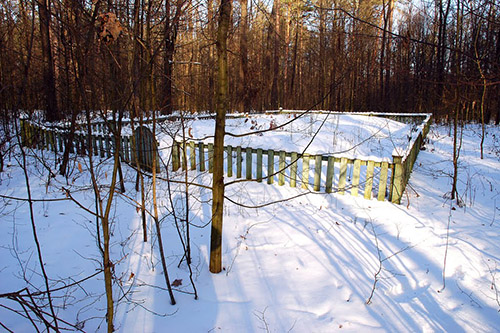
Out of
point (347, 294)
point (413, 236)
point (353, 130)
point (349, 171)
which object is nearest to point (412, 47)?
point (353, 130)

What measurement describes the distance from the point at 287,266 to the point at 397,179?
2730mm

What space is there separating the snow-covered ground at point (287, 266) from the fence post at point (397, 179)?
160mm

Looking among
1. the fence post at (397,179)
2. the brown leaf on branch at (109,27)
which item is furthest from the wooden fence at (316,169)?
the brown leaf on branch at (109,27)

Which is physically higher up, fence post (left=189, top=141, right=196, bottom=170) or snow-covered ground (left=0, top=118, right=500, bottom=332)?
fence post (left=189, top=141, right=196, bottom=170)

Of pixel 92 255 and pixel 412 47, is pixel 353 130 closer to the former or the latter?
pixel 92 255

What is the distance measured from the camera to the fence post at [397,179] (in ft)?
15.5

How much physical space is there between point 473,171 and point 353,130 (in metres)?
4.61

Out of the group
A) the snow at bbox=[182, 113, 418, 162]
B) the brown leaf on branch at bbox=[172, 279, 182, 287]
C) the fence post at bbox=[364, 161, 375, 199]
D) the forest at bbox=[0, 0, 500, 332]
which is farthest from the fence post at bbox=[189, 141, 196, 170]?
the brown leaf on branch at bbox=[172, 279, 182, 287]

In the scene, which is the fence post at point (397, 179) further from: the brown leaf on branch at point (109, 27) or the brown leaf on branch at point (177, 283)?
the brown leaf on branch at point (109, 27)

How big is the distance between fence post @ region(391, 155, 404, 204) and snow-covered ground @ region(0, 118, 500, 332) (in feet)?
0.53

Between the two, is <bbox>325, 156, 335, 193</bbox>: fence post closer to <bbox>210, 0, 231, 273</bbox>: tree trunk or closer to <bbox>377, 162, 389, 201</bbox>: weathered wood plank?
<bbox>377, 162, 389, 201</bbox>: weathered wood plank

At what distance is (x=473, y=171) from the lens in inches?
279

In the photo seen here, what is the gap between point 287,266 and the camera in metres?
3.11

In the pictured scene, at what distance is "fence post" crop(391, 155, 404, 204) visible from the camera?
4.72 metres
